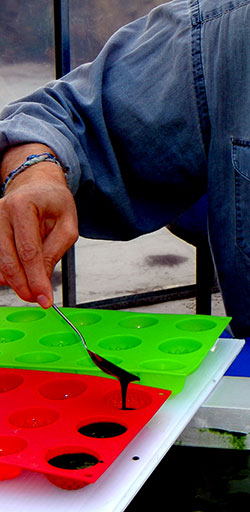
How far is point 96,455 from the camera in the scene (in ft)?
1.58

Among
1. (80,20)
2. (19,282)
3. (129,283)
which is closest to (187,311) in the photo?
(129,283)

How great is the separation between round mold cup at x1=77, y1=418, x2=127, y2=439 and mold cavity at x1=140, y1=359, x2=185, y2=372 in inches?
3.9

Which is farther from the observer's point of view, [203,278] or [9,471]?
[203,278]

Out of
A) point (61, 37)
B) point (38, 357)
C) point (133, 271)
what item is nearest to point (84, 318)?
point (38, 357)

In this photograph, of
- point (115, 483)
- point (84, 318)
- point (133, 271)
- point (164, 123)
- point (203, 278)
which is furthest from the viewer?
point (133, 271)

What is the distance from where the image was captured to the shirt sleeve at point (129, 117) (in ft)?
3.47

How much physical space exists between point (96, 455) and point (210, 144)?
0.68 metres

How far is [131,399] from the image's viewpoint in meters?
0.59

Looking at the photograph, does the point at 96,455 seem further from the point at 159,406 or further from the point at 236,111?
the point at 236,111

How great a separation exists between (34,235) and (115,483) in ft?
0.94

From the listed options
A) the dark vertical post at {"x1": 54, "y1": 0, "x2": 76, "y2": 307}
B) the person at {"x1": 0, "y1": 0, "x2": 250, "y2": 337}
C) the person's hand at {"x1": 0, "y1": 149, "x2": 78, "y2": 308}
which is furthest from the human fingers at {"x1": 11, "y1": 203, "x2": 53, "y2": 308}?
the dark vertical post at {"x1": 54, "y1": 0, "x2": 76, "y2": 307}

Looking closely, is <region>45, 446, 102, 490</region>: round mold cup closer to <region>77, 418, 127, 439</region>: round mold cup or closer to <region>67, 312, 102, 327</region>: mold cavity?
<region>77, 418, 127, 439</region>: round mold cup

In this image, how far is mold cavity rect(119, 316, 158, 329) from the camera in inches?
31.2

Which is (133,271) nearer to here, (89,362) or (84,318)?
(84,318)
